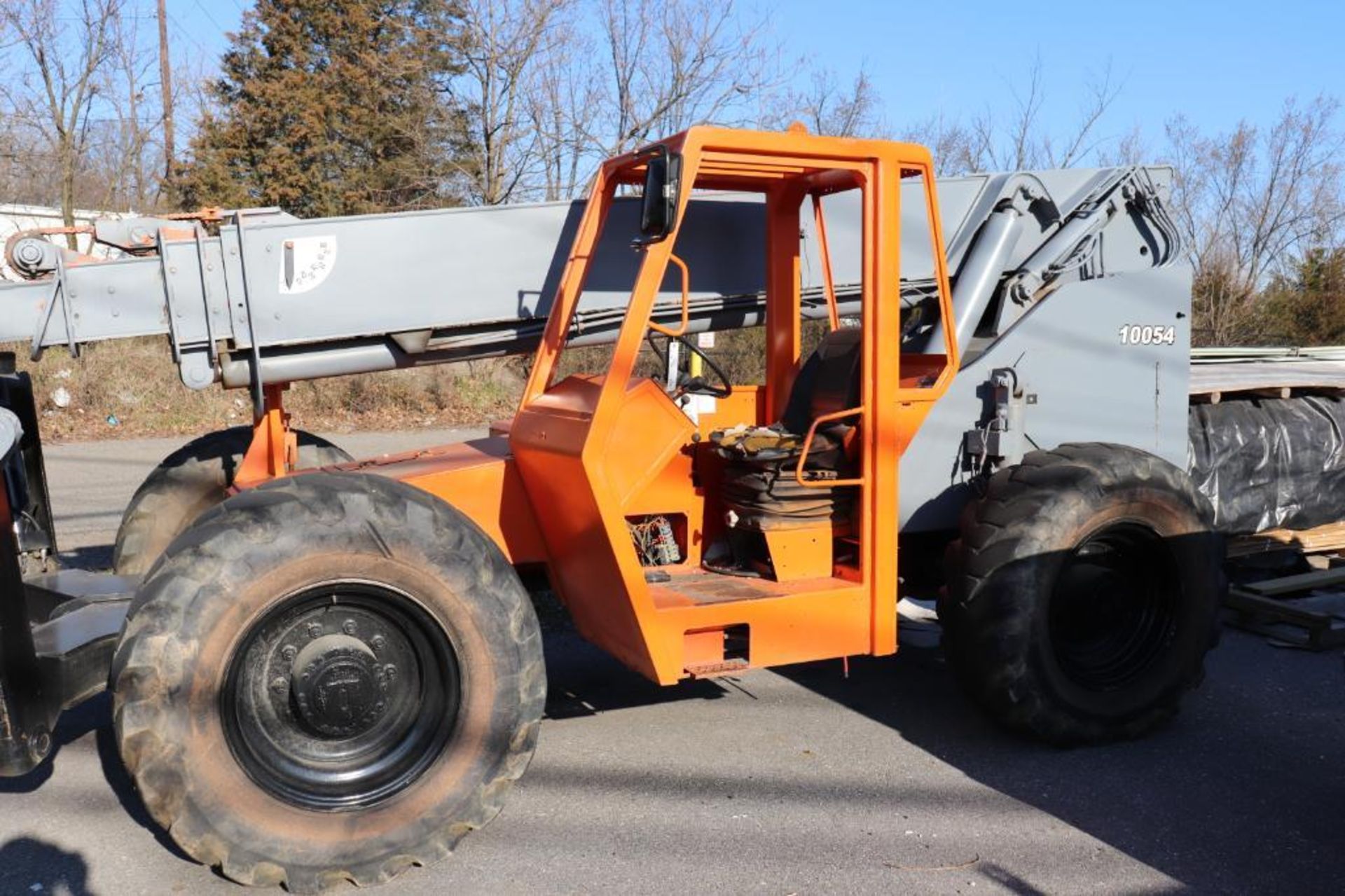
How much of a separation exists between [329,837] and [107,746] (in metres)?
1.92

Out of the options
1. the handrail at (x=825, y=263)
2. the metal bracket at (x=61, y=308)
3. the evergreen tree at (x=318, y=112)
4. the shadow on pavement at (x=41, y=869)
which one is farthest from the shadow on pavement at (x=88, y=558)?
the evergreen tree at (x=318, y=112)

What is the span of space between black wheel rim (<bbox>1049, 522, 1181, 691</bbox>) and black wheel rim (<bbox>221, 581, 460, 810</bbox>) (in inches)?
109

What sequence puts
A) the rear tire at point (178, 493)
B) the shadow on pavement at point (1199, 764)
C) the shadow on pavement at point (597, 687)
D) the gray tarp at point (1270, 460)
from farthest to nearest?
1. the gray tarp at point (1270, 460)
2. the rear tire at point (178, 493)
3. the shadow on pavement at point (597, 687)
4. the shadow on pavement at point (1199, 764)

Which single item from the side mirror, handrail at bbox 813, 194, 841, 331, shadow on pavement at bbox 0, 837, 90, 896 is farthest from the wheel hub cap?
handrail at bbox 813, 194, 841, 331

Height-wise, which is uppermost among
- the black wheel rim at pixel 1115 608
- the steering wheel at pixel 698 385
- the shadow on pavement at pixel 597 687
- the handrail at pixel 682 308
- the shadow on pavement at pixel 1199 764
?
the handrail at pixel 682 308

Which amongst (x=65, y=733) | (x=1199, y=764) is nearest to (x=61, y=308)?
(x=65, y=733)

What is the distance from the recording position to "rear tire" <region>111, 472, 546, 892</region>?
3.64 meters

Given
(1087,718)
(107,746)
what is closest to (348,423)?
(107,746)

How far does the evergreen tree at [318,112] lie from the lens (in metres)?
23.3

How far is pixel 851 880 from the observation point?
397 centimetres

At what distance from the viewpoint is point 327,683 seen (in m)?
3.98

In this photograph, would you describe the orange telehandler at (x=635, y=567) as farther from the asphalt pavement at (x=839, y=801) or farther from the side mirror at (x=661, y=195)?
the asphalt pavement at (x=839, y=801)

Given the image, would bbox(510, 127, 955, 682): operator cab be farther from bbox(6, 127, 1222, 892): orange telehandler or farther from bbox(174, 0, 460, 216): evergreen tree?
bbox(174, 0, 460, 216): evergreen tree

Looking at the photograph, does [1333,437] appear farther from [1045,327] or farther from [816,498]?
[816,498]
